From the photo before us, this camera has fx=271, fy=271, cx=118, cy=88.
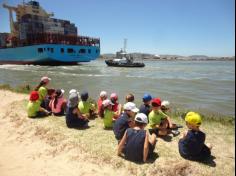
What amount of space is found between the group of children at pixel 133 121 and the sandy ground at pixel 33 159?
2.27ft

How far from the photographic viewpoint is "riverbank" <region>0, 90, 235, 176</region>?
Answer: 520 cm

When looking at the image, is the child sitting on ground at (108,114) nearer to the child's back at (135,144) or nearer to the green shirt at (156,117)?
the green shirt at (156,117)

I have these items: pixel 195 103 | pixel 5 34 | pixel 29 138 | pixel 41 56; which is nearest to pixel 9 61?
pixel 5 34

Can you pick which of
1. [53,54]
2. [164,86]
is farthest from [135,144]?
[53,54]

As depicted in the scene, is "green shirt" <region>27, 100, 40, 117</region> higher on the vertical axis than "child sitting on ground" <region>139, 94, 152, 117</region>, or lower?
lower

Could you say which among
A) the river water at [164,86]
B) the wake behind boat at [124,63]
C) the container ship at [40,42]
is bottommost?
the river water at [164,86]

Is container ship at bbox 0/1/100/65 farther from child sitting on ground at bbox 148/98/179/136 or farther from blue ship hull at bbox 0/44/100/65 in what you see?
child sitting on ground at bbox 148/98/179/136

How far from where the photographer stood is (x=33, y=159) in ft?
19.3

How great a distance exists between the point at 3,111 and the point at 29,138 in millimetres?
3610

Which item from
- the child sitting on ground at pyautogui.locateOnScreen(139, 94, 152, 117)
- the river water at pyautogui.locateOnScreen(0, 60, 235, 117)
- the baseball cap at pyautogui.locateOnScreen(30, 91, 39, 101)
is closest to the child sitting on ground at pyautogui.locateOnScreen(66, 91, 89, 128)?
the baseball cap at pyautogui.locateOnScreen(30, 91, 39, 101)

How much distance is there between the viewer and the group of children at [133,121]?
17.5 ft

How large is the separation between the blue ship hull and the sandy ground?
45.5 meters

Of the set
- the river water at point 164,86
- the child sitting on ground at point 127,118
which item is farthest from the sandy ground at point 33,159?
the river water at point 164,86

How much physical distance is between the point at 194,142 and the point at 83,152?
239 cm
